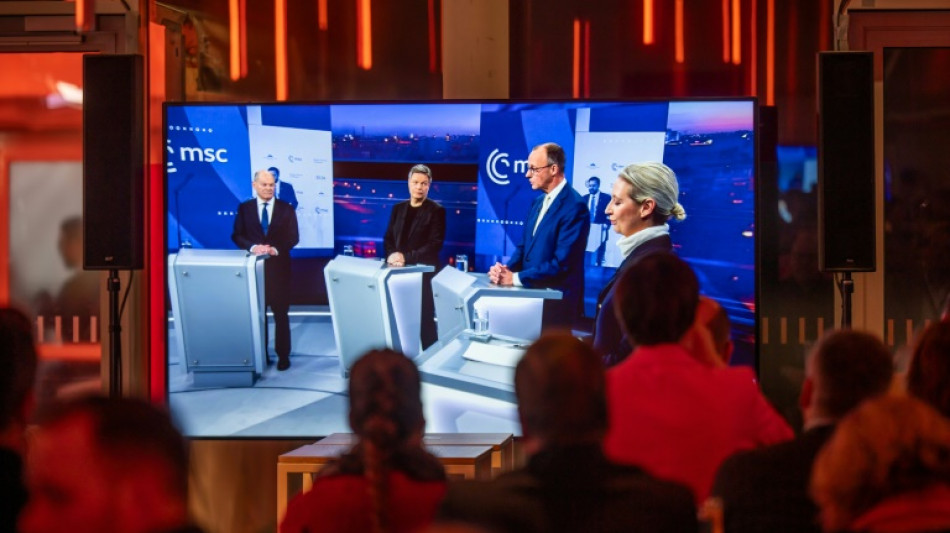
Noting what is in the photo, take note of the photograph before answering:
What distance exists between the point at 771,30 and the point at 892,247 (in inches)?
46.8

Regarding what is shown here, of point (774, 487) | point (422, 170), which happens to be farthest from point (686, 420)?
point (422, 170)

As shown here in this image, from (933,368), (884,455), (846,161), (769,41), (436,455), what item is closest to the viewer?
(884,455)

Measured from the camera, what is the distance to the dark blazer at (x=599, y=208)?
4645mm

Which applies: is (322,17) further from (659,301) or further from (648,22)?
(659,301)

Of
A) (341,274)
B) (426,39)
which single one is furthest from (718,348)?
(426,39)

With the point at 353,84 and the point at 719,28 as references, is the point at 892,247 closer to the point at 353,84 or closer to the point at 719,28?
the point at 719,28

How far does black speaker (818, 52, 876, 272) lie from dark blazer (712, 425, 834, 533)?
8.91ft

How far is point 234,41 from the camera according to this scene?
534cm

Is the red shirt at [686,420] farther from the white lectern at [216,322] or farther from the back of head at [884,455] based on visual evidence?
the white lectern at [216,322]

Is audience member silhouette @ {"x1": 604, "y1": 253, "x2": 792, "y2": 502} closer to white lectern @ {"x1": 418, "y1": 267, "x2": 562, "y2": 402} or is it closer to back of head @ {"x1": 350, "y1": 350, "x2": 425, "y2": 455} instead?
back of head @ {"x1": 350, "y1": 350, "x2": 425, "y2": 455}

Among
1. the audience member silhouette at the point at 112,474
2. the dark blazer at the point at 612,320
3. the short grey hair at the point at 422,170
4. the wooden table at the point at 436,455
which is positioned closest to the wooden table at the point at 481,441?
the wooden table at the point at 436,455

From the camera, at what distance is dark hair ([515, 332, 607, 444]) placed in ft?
5.72

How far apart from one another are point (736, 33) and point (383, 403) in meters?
3.79

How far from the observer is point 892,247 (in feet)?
16.6
